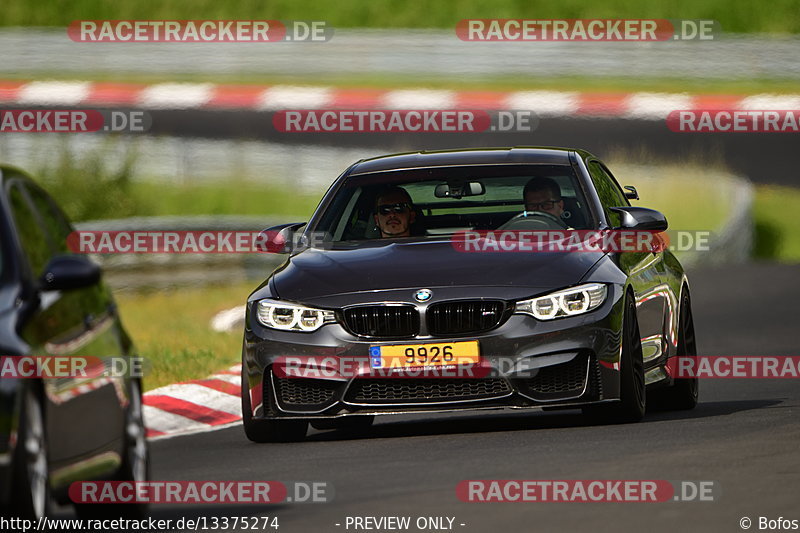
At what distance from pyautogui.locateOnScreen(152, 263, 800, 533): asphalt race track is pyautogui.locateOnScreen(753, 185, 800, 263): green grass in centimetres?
1237

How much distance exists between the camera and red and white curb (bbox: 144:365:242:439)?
1203cm

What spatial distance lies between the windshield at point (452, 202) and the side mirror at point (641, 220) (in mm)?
206

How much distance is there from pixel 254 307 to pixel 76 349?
3.26 m

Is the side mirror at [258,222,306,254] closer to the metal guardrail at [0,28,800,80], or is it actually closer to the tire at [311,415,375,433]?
the tire at [311,415,375,433]

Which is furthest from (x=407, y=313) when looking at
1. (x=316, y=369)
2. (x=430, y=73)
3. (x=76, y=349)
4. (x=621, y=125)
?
(x=430, y=73)

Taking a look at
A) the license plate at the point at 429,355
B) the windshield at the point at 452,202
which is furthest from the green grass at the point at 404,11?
the license plate at the point at 429,355

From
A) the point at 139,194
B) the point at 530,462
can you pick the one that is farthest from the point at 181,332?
the point at 139,194

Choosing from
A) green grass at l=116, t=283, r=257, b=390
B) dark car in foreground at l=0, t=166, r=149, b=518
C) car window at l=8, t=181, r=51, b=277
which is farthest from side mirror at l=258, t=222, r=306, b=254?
car window at l=8, t=181, r=51, b=277

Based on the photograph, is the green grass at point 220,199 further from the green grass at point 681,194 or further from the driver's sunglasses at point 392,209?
the driver's sunglasses at point 392,209

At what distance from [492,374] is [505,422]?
1279 millimetres

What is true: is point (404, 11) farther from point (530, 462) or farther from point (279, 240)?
point (530, 462)

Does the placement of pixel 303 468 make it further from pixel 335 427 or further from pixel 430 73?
pixel 430 73

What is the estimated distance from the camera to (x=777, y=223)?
88.0 feet

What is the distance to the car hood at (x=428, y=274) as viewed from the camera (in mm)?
10406
